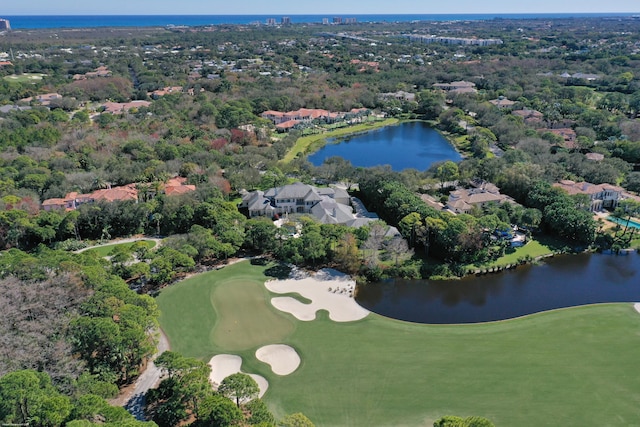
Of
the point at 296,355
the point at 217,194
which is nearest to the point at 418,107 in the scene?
the point at 217,194

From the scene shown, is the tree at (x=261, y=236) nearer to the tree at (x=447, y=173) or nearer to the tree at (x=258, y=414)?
the tree at (x=258, y=414)

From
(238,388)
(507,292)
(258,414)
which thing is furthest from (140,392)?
(507,292)

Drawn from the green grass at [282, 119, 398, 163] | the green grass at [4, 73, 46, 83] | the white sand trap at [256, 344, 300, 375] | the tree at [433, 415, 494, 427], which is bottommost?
the white sand trap at [256, 344, 300, 375]

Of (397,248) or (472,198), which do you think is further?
(472,198)

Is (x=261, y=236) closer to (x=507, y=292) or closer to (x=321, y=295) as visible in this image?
(x=321, y=295)

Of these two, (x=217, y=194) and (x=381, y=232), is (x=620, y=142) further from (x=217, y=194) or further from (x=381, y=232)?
(x=217, y=194)

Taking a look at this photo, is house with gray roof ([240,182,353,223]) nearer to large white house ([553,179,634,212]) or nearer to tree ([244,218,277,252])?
tree ([244,218,277,252])

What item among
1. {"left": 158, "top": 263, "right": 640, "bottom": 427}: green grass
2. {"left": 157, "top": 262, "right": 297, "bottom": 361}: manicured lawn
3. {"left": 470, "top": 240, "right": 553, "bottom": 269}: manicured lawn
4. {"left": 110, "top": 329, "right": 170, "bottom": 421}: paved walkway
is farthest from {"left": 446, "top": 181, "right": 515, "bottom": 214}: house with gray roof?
{"left": 110, "top": 329, "right": 170, "bottom": 421}: paved walkway
